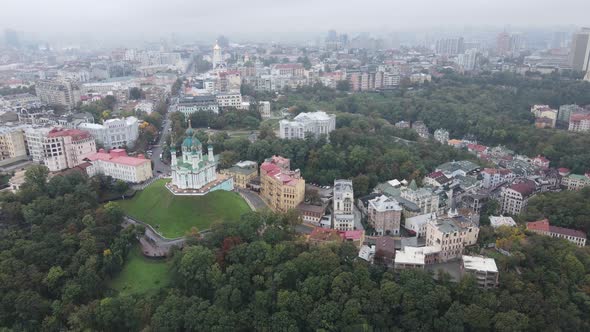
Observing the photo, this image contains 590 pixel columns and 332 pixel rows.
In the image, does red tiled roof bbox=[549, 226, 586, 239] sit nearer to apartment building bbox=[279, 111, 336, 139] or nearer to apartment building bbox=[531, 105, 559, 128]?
apartment building bbox=[279, 111, 336, 139]

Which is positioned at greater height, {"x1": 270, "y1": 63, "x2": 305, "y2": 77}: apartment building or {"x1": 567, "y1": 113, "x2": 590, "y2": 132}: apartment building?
{"x1": 270, "y1": 63, "x2": 305, "y2": 77}: apartment building

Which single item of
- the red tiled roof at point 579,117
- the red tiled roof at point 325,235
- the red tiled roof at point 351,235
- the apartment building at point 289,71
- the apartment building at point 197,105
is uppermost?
the apartment building at point 289,71

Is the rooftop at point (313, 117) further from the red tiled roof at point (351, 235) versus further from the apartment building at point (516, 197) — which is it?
the red tiled roof at point (351, 235)

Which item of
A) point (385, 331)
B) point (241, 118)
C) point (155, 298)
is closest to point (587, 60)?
point (241, 118)

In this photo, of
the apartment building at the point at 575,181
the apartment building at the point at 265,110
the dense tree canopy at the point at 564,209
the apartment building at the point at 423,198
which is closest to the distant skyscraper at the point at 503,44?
the apartment building at the point at 265,110

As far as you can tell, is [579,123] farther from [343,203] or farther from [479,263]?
[479,263]

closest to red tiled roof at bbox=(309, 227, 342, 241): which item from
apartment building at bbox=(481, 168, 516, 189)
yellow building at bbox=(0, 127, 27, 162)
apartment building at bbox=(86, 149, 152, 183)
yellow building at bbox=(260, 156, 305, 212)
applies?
yellow building at bbox=(260, 156, 305, 212)

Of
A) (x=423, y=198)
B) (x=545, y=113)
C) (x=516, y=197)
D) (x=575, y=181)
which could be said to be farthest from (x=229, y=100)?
(x=545, y=113)
